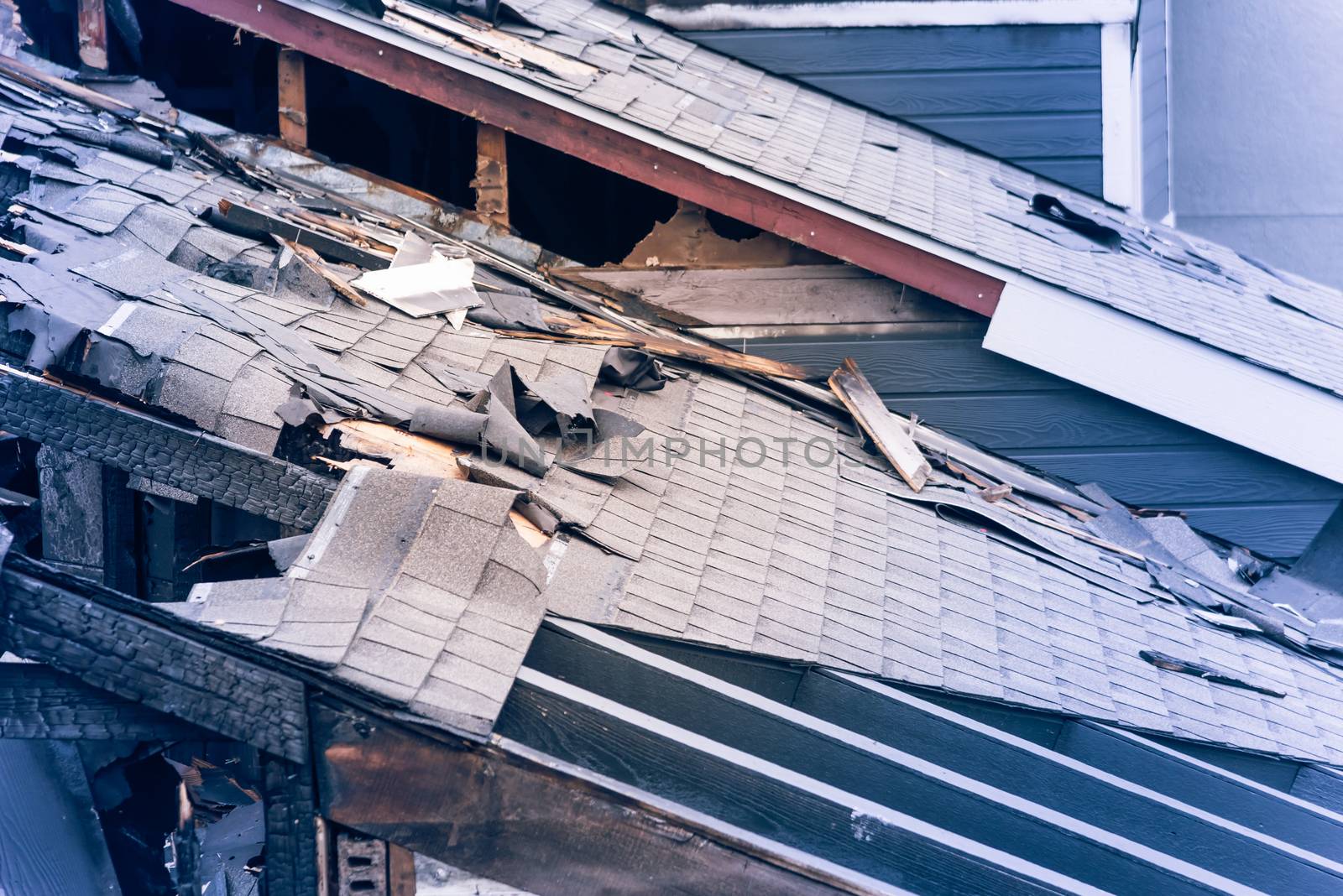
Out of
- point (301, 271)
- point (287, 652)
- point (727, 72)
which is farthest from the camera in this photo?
point (727, 72)

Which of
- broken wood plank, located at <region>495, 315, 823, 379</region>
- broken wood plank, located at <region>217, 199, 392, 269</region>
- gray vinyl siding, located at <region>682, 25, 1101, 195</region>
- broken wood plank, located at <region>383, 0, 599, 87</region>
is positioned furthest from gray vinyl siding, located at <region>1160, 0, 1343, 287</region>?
broken wood plank, located at <region>217, 199, 392, 269</region>

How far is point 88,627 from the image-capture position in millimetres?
3162

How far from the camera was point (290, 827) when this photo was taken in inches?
130

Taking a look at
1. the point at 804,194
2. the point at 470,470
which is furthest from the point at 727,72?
the point at 470,470

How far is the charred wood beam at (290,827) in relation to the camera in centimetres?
327

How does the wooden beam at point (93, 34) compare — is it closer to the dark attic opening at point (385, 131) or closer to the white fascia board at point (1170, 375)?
the dark attic opening at point (385, 131)

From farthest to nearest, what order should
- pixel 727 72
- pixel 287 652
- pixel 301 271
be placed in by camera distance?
pixel 727 72 → pixel 301 271 → pixel 287 652

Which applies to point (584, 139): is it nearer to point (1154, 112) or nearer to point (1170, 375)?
point (1170, 375)

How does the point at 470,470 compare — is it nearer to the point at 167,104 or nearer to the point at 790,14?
the point at 167,104

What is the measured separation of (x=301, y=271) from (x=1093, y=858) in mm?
4602

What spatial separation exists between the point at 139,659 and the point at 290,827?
713 millimetres

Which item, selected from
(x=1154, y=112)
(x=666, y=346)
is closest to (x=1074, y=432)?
(x=666, y=346)

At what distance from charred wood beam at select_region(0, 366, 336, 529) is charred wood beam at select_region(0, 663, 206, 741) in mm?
838

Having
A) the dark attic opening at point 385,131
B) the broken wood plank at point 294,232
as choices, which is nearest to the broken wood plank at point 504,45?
the dark attic opening at point 385,131
